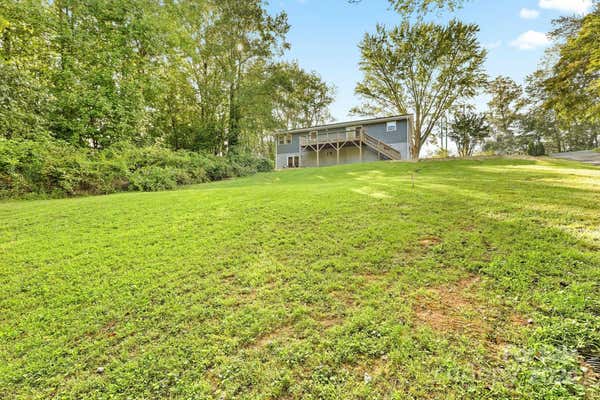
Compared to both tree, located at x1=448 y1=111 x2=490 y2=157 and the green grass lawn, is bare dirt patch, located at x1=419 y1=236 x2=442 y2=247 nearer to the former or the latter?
the green grass lawn

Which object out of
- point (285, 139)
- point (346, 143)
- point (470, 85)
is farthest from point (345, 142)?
point (470, 85)

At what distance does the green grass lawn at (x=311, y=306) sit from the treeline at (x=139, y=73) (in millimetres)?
7133

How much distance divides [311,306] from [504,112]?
43919 millimetres

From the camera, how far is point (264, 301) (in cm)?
280

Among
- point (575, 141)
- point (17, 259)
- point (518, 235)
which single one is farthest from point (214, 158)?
point (575, 141)

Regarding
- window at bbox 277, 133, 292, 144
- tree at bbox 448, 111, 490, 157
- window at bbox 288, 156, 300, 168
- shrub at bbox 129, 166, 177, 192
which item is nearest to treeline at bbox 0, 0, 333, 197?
shrub at bbox 129, 166, 177, 192

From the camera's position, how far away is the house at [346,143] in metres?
20.5

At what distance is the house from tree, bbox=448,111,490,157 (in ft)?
41.6

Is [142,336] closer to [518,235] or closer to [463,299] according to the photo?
[463,299]

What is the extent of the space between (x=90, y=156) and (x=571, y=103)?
2563 centimetres

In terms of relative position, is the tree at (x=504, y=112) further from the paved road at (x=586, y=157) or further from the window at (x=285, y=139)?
the window at (x=285, y=139)

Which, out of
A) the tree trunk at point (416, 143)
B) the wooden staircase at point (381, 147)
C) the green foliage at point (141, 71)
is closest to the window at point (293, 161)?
the green foliage at point (141, 71)

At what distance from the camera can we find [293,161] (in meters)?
24.9

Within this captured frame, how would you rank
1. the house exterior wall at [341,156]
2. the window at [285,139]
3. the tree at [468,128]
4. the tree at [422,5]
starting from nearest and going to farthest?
the tree at [422,5]
the house exterior wall at [341,156]
the window at [285,139]
the tree at [468,128]
